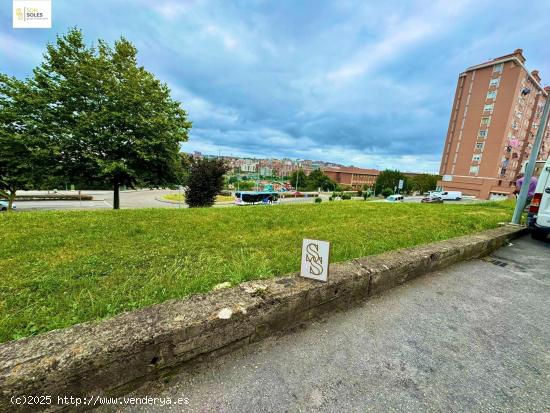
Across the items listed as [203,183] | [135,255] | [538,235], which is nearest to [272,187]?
[203,183]

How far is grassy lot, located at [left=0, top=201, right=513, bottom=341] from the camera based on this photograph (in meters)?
1.89

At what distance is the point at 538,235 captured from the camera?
5.49 meters

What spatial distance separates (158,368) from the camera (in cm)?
146

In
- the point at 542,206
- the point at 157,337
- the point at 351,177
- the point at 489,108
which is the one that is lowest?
the point at 157,337

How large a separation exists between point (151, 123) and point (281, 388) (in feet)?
41.1

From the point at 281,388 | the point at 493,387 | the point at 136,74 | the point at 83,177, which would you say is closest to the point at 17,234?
the point at 281,388

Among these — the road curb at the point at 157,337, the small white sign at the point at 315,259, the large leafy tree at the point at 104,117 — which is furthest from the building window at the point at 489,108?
the small white sign at the point at 315,259

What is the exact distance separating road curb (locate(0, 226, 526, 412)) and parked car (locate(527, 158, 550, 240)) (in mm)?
5228

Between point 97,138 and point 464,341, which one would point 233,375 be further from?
point 97,138

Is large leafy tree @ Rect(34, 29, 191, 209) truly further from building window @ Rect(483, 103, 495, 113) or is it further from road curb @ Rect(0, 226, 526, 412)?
building window @ Rect(483, 103, 495, 113)

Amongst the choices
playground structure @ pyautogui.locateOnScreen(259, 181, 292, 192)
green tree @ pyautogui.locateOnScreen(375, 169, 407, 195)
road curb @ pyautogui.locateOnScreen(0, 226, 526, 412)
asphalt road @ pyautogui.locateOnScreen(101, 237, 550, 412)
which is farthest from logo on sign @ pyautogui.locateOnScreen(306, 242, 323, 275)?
green tree @ pyautogui.locateOnScreen(375, 169, 407, 195)

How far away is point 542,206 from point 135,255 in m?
7.76

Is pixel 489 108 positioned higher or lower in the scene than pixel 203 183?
higher

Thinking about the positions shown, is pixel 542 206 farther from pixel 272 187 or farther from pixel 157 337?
pixel 272 187
